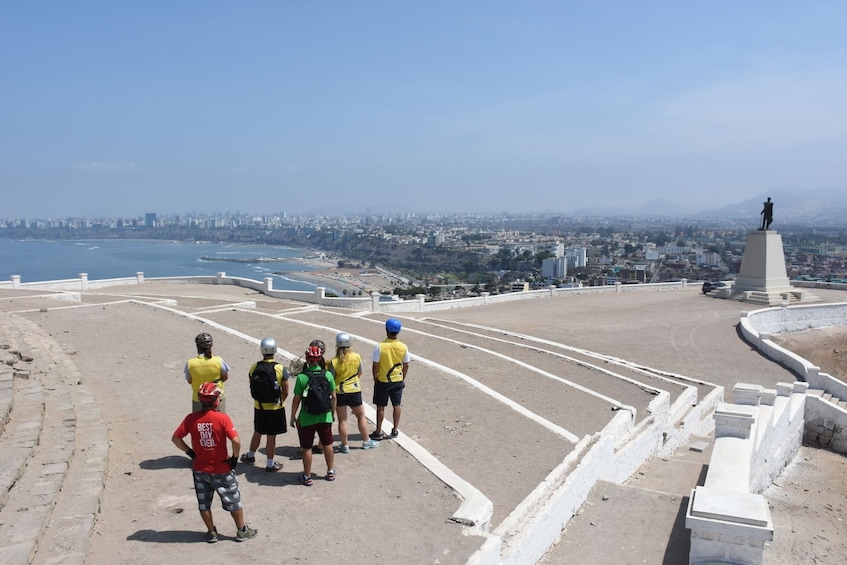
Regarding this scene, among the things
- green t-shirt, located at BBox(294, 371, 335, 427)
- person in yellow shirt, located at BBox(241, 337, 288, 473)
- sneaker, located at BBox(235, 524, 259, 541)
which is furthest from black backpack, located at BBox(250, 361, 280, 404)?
sneaker, located at BBox(235, 524, 259, 541)

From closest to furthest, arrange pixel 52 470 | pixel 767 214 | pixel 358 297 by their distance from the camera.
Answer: pixel 52 470, pixel 358 297, pixel 767 214

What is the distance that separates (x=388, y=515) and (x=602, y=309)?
2437 centimetres

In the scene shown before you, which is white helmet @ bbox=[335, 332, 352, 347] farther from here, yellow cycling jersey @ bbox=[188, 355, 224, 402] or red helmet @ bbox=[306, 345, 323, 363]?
yellow cycling jersey @ bbox=[188, 355, 224, 402]

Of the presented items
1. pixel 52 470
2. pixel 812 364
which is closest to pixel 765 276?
pixel 812 364

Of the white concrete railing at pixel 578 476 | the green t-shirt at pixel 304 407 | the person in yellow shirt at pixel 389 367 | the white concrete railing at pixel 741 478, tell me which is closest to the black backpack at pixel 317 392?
the green t-shirt at pixel 304 407

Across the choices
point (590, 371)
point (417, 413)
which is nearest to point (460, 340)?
point (590, 371)

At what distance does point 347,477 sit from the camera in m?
6.55

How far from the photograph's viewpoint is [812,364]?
19.8m

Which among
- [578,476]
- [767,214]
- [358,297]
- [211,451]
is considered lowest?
[578,476]

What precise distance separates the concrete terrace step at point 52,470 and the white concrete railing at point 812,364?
1571cm

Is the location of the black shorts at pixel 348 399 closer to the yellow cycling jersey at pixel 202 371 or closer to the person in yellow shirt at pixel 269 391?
the person in yellow shirt at pixel 269 391

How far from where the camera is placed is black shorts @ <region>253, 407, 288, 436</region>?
20.3 feet

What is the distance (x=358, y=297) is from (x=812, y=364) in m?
16.9

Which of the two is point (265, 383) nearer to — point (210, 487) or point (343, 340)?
point (343, 340)
